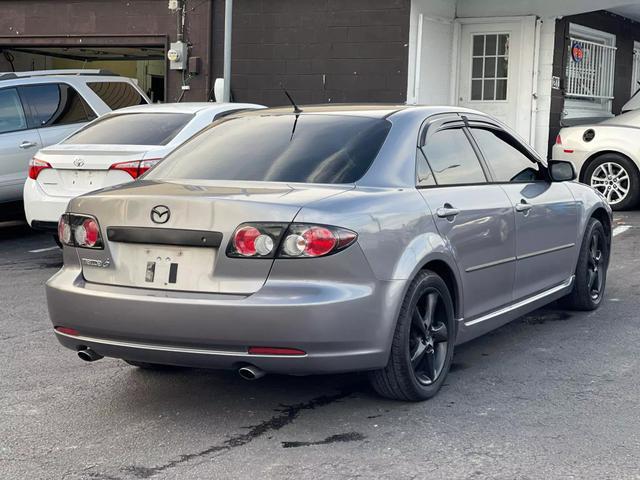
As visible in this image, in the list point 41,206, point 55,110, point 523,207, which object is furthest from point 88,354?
point 55,110

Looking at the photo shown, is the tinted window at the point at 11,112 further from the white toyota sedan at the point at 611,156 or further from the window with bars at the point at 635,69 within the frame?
the window with bars at the point at 635,69

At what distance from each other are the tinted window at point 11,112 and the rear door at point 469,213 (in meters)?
6.55

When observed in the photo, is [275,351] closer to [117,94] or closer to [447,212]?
[447,212]

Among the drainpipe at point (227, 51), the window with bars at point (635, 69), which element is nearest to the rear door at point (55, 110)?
the drainpipe at point (227, 51)

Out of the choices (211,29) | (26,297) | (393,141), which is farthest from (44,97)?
(393,141)

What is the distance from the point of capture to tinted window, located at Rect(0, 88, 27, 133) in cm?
1083

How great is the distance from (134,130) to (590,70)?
10.4m

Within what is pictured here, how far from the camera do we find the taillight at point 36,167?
29.6ft

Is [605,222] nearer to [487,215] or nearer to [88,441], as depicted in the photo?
[487,215]

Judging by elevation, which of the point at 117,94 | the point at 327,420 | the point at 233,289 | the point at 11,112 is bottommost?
the point at 327,420

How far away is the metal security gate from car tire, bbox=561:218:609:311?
8.97 meters

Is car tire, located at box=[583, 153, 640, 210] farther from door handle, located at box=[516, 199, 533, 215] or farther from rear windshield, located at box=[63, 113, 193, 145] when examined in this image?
door handle, located at box=[516, 199, 533, 215]

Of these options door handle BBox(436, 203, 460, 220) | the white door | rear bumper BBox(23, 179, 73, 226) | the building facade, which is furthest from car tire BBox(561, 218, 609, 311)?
the white door

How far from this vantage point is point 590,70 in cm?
1700
